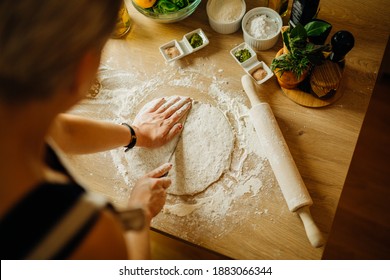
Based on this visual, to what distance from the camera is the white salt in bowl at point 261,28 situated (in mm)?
1054

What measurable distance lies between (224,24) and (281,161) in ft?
1.47

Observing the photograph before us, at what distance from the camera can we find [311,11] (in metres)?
0.95

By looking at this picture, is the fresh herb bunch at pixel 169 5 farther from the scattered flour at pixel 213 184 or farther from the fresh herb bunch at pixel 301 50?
the fresh herb bunch at pixel 301 50

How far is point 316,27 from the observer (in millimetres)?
899

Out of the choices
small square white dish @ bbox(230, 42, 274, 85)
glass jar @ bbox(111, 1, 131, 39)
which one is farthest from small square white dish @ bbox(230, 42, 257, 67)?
glass jar @ bbox(111, 1, 131, 39)

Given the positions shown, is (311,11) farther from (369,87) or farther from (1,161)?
(1,161)

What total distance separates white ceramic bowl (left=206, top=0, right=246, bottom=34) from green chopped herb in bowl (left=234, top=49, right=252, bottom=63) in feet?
0.27

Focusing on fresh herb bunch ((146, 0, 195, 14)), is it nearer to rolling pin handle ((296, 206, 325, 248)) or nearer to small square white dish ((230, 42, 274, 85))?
small square white dish ((230, 42, 274, 85))

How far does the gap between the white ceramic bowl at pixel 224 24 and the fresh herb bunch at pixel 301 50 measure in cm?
19

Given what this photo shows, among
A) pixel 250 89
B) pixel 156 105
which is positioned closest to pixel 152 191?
pixel 156 105

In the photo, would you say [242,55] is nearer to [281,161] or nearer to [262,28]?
[262,28]

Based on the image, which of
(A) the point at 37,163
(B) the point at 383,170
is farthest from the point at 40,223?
(B) the point at 383,170

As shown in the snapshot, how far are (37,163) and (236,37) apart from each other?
0.83 m

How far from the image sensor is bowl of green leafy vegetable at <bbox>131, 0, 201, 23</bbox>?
1.10 metres
